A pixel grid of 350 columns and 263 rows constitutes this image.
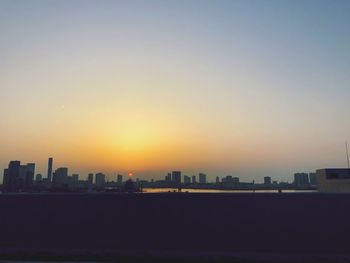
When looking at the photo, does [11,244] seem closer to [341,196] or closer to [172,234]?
[172,234]

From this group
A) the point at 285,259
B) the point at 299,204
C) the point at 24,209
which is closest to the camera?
the point at 285,259

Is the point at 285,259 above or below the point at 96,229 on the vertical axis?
below

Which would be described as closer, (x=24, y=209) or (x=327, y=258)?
(x=327, y=258)

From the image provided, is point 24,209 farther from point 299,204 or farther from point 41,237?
point 299,204

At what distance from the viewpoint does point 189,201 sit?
13.4 m

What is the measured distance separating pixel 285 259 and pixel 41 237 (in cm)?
867

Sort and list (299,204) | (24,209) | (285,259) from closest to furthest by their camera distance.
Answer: (285,259), (299,204), (24,209)

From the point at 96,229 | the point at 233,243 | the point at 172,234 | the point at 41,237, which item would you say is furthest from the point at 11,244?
the point at 233,243

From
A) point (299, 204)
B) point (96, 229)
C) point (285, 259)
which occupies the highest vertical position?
point (299, 204)

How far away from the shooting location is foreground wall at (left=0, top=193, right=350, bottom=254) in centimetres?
1260

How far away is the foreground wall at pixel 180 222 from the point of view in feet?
41.3

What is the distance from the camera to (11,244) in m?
13.5

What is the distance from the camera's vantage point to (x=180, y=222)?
13.2 metres

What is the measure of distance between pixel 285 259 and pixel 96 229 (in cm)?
667
